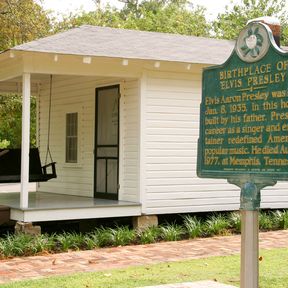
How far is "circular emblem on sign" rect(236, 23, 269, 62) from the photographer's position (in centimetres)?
534

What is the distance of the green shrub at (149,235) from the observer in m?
11.2

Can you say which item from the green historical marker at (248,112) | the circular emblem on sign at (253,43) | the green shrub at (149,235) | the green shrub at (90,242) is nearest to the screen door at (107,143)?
the green shrub at (149,235)

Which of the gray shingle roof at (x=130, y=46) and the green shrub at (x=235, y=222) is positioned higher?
the gray shingle roof at (x=130, y=46)

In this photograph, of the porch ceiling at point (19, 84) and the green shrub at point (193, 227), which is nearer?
the green shrub at point (193, 227)

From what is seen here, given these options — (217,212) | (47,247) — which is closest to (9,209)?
(47,247)

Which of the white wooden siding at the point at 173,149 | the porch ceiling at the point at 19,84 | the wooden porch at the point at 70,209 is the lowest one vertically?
the wooden porch at the point at 70,209

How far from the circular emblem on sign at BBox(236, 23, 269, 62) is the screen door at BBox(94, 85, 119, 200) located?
7655mm

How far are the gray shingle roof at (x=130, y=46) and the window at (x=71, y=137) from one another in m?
2.33

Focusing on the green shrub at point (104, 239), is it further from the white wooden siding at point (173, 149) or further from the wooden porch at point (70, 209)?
the white wooden siding at point (173, 149)

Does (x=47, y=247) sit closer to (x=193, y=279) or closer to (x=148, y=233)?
(x=148, y=233)

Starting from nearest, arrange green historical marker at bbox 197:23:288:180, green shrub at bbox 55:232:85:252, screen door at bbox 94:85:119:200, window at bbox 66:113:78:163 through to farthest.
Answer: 1. green historical marker at bbox 197:23:288:180
2. green shrub at bbox 55:232:85:252
3. screen door at bbox 94:85:119:200
4. window at bbox 66:113:78:163

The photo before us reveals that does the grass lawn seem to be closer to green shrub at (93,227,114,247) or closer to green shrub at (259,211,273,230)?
green shrub at (93,227,114,247)

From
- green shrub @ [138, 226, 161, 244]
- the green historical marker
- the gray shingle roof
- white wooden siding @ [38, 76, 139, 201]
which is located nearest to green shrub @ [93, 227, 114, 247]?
green shrub @ [138, 226, 161, 244]

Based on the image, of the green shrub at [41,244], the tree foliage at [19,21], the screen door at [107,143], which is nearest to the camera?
the green shrub at [41,244]
